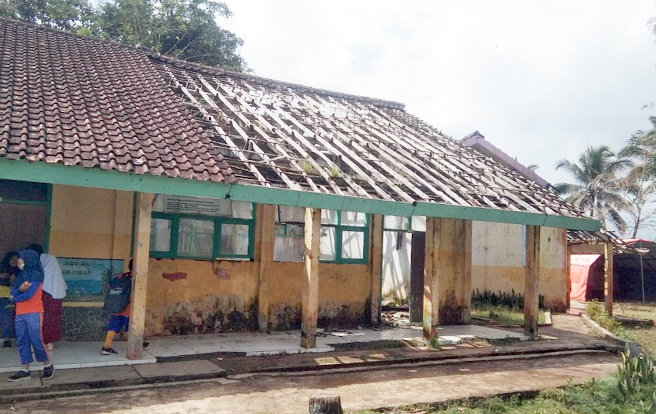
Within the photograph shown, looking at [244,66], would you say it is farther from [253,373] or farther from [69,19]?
[253,373]

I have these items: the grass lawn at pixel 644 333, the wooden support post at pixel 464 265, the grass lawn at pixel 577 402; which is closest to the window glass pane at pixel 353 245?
the wooden support post at pixel 464 265

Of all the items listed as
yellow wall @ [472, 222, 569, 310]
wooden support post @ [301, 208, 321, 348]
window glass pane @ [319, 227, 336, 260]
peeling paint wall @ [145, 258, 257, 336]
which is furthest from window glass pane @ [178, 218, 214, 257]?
yellow wall @ [472, 222, 569, 310]

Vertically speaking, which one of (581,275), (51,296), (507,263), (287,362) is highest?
(507,263)

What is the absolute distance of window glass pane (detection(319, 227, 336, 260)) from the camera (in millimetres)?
11656

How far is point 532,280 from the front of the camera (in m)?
11.0

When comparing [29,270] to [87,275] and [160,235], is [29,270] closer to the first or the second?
[87,275]

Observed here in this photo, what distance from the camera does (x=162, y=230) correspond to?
988cm

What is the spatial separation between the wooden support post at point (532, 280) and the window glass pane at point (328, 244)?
4002 mm

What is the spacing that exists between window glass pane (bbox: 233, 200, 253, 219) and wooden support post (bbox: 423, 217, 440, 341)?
11.4 ft

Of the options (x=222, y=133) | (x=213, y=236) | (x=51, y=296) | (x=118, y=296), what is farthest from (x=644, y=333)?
(x=51, y=296)

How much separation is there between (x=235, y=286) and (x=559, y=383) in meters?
5.85

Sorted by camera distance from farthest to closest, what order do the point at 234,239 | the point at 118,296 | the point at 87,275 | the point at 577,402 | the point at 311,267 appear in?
the point at 234,239 → the point at 87,275 → the point at 311,267 → the point at 118,296 → the point at 577,402

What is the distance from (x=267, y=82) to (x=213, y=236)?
17.0 feet

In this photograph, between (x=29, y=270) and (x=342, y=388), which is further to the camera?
(x=342, y=388)
